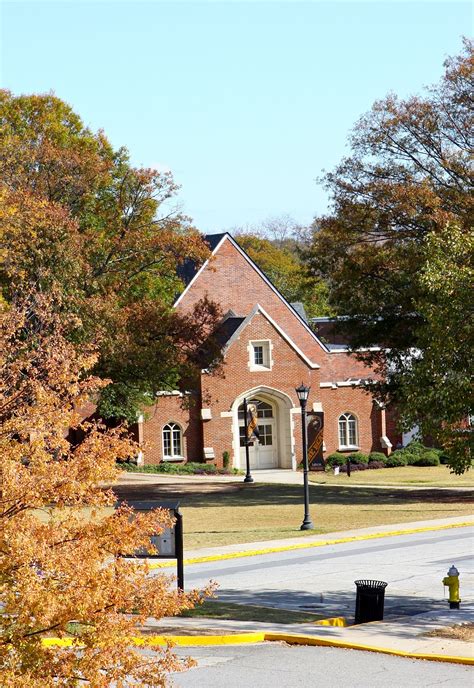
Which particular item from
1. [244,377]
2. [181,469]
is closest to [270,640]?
[181,469]

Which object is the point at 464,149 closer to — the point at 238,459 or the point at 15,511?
the point at 238,459

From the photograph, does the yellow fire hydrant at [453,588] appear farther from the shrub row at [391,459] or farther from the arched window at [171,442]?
the arched window at [171,442]

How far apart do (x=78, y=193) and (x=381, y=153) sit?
35.8ft

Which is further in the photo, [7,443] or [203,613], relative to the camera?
[203,613]

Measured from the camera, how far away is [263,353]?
5734 cm

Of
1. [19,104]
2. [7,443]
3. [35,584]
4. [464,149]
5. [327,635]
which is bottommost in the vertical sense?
[327,635]

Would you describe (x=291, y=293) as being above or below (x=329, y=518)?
above

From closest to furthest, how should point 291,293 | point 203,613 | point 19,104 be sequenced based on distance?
point 203,613, point 19,104, point 291,293

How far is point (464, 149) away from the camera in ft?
129

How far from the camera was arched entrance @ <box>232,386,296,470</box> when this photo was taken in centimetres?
5769

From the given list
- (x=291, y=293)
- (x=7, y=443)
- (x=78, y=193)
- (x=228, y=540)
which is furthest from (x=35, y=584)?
(x=291, y=293)

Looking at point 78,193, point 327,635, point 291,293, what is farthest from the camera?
point 291,293

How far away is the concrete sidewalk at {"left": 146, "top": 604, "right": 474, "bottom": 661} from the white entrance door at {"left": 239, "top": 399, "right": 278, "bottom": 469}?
41.6 metres

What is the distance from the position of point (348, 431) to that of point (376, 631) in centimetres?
4621
